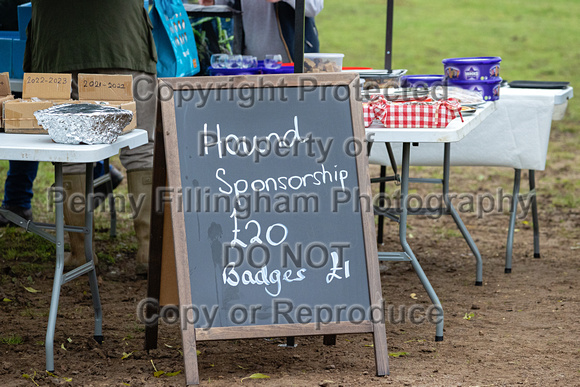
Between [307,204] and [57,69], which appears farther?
[57,69]

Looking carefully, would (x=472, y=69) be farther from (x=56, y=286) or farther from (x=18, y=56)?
(x=18, y=56)

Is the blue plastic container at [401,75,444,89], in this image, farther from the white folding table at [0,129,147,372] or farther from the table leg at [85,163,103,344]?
the table leg at [85,163,103,344]

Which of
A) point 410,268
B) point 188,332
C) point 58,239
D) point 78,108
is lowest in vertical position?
point 410,268

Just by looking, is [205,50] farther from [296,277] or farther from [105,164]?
[296,277]

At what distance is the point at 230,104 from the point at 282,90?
201mm

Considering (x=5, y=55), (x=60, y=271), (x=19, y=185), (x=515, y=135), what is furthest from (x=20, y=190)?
(x=515, y=135)

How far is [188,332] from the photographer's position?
2625 millimetres

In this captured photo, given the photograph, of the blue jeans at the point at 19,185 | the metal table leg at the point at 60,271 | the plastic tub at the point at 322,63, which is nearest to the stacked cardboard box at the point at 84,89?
the metal table leg at the point at 60,271

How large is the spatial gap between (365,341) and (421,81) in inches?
54.1

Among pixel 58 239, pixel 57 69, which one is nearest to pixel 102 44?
pixel 57 69

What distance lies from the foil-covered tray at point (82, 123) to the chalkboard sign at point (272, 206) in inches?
8.8

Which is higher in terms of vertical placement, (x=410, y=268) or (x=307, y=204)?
(x=307, y=204)

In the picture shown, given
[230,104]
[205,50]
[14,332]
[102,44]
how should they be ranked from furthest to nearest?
[205,50] < [102,44] < [14,332] < [230,104]

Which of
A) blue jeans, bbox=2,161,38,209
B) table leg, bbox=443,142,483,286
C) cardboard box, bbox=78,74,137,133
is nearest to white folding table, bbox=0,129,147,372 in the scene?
cardboard box, bbox=78,74,137,133
